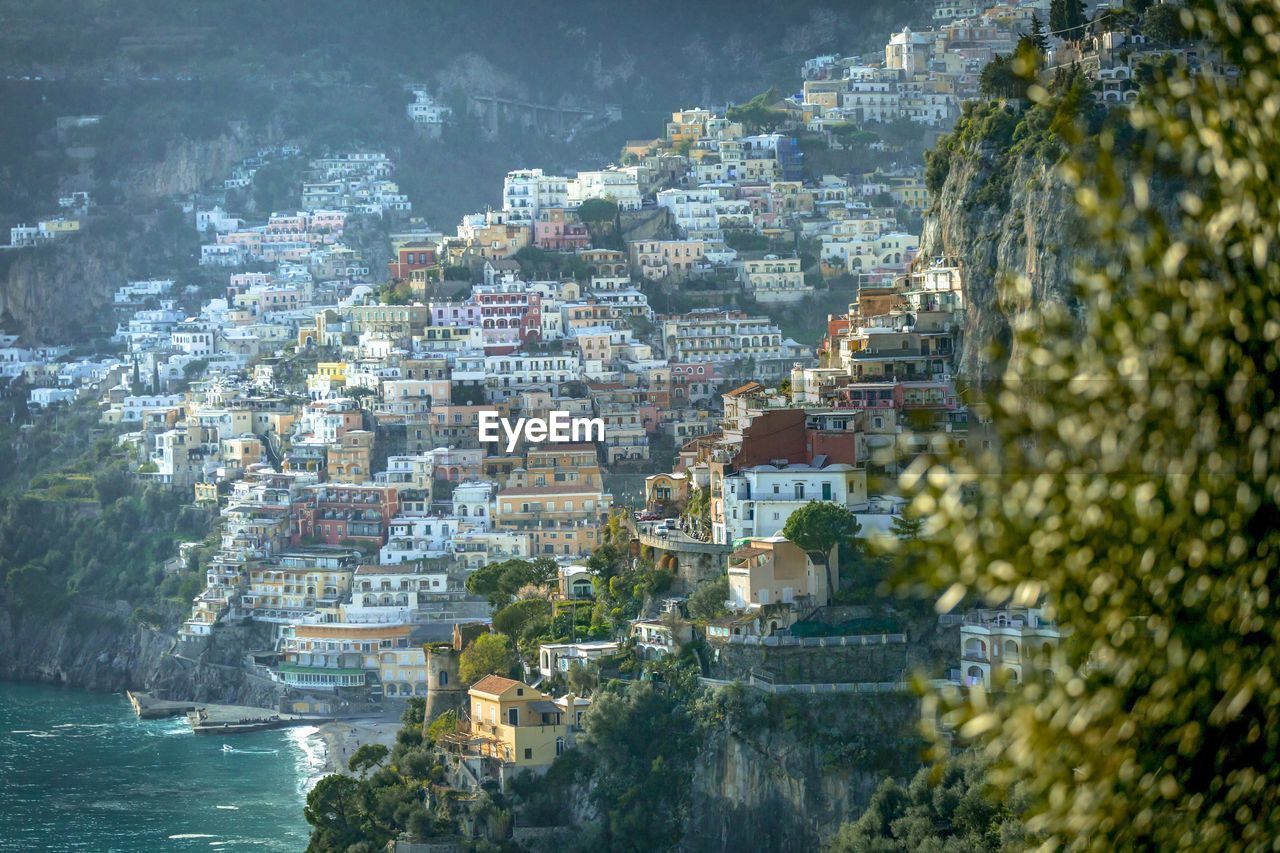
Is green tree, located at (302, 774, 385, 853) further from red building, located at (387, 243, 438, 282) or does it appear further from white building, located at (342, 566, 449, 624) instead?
red building, located at (387, 243, 438, 282)

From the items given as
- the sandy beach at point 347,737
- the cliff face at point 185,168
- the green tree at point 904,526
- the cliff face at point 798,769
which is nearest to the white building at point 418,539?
the sandy beach at point 347,737

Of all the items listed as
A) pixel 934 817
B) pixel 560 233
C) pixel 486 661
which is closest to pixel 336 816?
pixel 486 661

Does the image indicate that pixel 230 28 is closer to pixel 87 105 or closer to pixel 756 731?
pixel 87 105

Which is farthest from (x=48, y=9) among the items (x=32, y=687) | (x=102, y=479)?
(x=32, y=687)

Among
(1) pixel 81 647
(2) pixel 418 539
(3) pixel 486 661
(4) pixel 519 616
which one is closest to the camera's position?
(3) pixel 486 661

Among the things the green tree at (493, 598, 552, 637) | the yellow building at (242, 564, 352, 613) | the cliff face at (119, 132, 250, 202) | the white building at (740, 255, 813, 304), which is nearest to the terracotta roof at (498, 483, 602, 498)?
the yellow building at (242, 564, 352, 613)

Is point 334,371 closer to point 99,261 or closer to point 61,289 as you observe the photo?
point 61,289

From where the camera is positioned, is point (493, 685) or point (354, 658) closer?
point (493, 685)
